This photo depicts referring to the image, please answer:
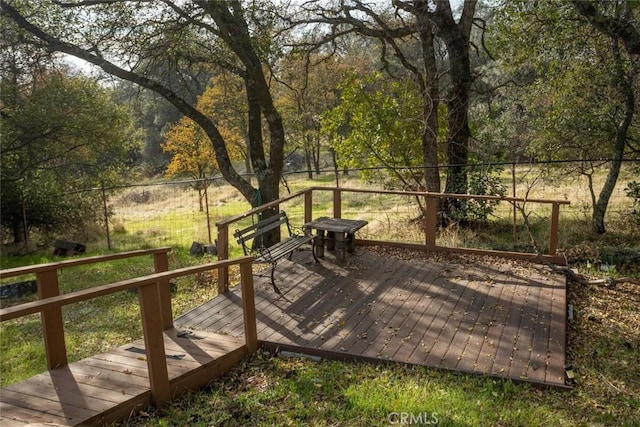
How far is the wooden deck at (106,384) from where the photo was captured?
2.99 meters

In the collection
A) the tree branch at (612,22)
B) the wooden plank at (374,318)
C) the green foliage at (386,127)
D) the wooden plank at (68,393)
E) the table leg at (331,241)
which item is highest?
the tree branch at (612,22)

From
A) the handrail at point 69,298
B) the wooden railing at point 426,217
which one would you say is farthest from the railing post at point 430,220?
the handrail at point 69,298

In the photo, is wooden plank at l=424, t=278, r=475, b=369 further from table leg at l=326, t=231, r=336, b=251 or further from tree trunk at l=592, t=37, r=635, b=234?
tree trunk at l=592, t=37, r=635, b=234

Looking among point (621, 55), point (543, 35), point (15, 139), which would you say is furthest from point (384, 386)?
point (15, 139)

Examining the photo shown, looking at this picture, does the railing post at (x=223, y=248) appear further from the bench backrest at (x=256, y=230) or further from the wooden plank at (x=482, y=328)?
the wooden plank at (x=482, y=328)

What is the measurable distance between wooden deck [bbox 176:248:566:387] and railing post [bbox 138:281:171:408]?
4.32 feet

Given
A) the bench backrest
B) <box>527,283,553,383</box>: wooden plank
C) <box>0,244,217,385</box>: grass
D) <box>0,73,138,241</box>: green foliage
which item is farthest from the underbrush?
<box>0,73,138,241</box>: green foliage

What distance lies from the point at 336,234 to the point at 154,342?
392 cm

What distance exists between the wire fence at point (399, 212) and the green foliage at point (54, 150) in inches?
34.8

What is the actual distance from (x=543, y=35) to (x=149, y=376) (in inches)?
315

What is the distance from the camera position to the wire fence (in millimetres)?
9406

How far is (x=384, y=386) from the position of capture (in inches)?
146

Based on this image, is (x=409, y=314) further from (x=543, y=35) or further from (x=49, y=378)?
(x=543, y=35)

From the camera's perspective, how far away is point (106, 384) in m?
3.38
